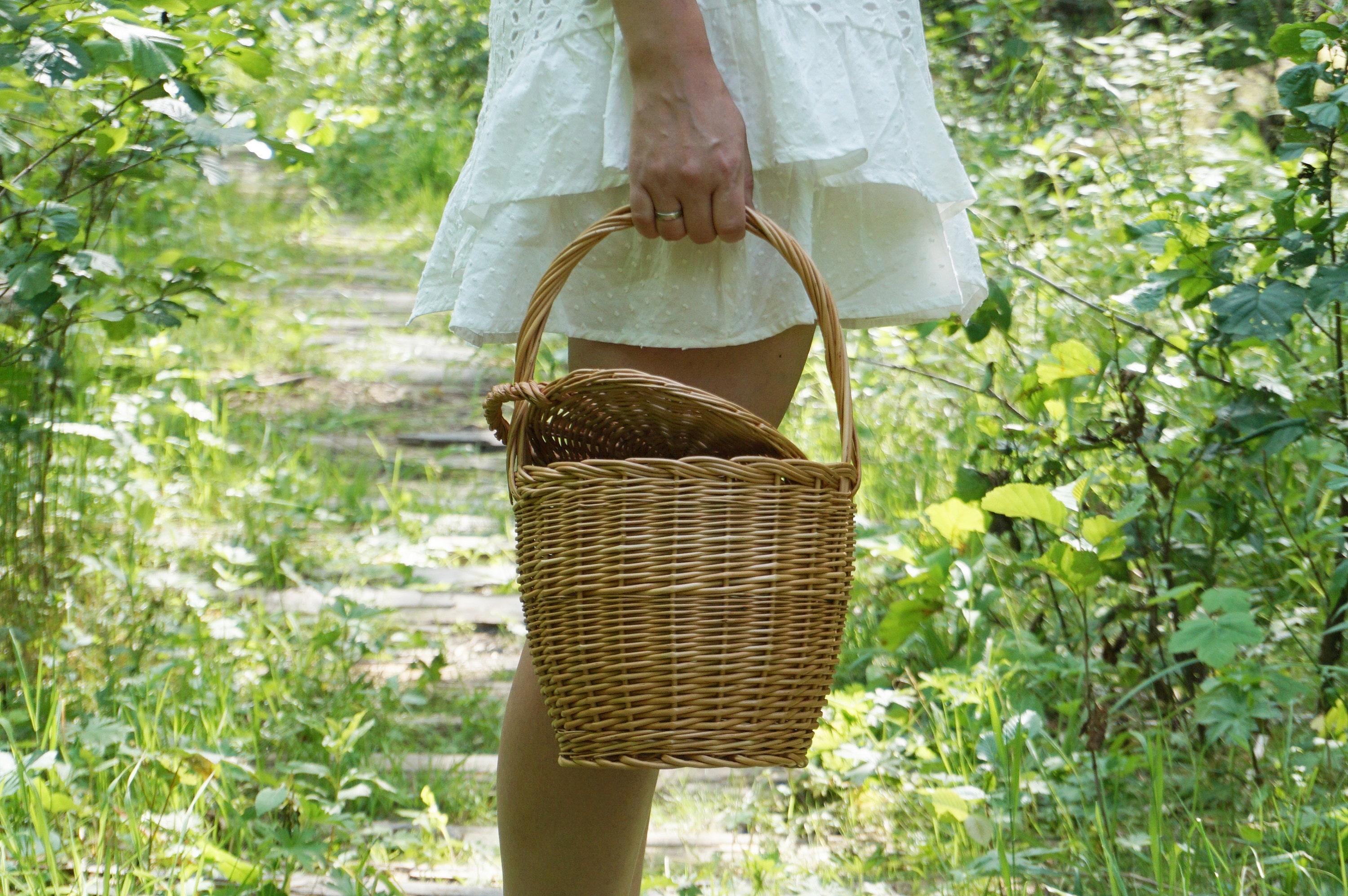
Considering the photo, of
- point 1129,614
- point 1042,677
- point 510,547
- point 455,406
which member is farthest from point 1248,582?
point 455,406

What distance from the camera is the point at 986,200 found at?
306 centimetres

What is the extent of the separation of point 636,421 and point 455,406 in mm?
2962

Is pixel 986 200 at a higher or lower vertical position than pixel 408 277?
higher

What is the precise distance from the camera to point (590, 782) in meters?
1.21

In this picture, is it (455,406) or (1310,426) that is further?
(455,406)

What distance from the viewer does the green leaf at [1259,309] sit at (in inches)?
59.2

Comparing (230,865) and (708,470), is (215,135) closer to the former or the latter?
(230,865)

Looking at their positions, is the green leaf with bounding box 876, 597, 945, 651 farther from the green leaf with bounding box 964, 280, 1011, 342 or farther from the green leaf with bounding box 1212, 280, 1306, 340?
the green leaf with bounding box 1212, 280, 1306, 340

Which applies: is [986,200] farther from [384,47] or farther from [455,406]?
[384,47]

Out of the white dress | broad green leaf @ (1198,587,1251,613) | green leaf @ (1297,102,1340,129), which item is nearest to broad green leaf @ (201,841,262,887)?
the white dress

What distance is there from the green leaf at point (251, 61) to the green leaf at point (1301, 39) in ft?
4.77

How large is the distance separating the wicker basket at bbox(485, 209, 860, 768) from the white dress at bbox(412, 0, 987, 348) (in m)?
0.10

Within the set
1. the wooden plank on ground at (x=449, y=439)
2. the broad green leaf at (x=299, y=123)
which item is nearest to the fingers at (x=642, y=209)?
the broad green leaf at (x=299, y=123)

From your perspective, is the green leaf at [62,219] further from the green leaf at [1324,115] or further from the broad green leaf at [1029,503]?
the green leaf at [1324,115]
